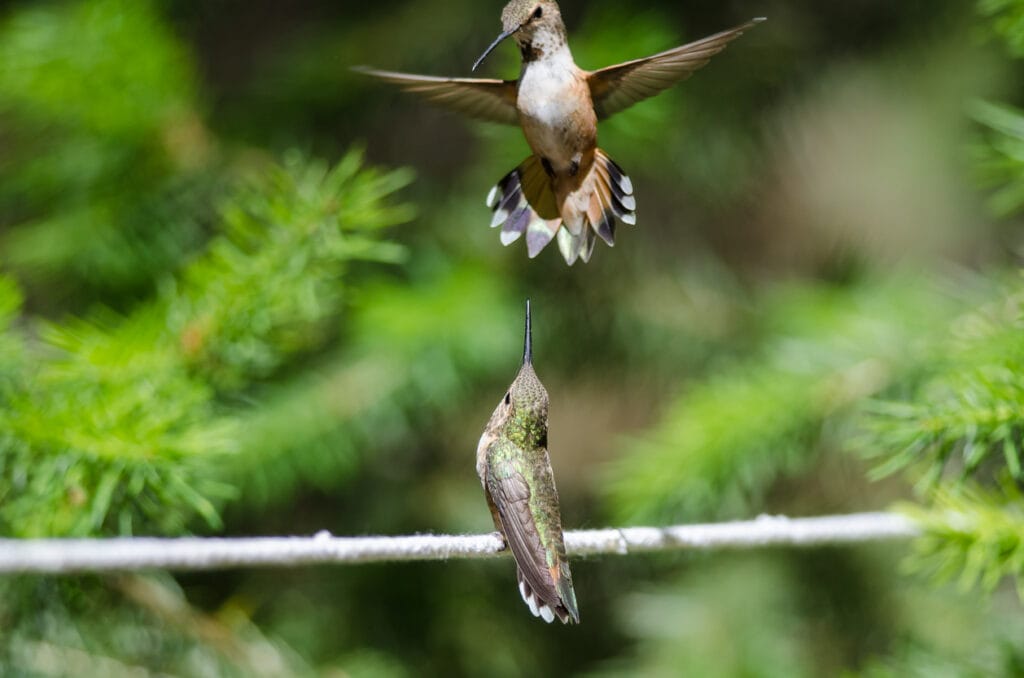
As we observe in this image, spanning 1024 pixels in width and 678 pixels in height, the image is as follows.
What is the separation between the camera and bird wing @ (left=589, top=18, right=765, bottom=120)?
24 cm

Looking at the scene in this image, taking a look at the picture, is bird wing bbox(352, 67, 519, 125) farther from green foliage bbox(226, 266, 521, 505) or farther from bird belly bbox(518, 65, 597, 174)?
green foliage bbox(226, 266, 521, 505)

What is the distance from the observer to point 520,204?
10.2 inches

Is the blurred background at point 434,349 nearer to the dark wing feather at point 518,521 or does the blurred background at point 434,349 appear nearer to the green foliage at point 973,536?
the green foliage at point 973,536

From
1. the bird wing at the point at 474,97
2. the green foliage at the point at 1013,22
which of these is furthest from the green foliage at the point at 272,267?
the green foliage at the point at 1013,22

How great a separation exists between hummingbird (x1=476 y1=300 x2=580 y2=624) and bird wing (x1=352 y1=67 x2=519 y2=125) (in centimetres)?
8

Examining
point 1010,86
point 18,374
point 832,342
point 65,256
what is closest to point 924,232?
point 1010,86

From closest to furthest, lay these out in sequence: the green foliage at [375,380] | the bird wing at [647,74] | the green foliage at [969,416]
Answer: the bird wing at [647,74] < the green foliage at [969,416] < the green foliage at [375,380]

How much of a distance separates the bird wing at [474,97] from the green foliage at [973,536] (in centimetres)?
32

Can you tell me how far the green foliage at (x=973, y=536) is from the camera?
0.48 m

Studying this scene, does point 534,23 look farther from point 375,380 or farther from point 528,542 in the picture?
point 375,380

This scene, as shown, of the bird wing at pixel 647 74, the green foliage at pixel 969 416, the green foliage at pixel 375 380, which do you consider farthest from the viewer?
the green foliage at pixel 375 380

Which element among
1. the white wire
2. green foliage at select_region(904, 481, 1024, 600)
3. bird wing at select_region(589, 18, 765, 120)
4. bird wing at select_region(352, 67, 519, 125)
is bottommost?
green foliage at select_region(904, 481, 1024, 600)

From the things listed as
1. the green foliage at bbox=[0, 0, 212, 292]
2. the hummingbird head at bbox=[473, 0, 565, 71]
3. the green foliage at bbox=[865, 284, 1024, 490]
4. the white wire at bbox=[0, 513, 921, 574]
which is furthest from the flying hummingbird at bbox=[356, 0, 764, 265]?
the green foliage at bbox=[0, 0, 212, 292]

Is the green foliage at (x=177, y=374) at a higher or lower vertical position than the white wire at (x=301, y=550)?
lower
